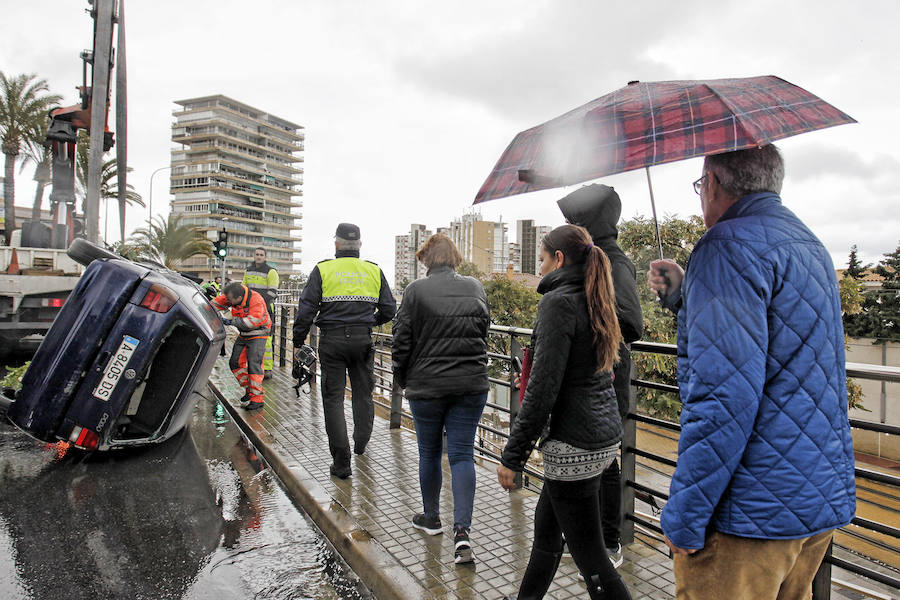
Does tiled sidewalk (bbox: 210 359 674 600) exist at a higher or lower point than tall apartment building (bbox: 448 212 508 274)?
lower

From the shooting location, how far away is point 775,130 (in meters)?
1.60

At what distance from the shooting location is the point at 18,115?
87.3 ft

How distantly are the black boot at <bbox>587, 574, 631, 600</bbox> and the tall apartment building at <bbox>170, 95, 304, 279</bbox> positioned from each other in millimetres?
100442

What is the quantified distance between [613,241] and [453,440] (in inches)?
61.2

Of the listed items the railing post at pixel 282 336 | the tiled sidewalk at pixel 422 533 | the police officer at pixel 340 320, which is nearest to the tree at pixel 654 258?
the railing post at pixel 282 336

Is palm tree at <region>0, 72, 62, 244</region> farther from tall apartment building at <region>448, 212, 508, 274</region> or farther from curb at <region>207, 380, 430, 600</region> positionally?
tall apartment building at <region>448, 212, 508, 274</region>

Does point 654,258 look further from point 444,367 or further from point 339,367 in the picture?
point 444,367

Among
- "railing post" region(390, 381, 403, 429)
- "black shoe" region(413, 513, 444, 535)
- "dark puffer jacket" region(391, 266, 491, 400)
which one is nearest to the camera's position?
"dark puffer jacket" region(391, 266, 491, 400)

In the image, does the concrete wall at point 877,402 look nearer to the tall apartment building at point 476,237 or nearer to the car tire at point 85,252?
the car tire at point 85,252

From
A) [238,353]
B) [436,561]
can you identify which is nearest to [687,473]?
[436,561]

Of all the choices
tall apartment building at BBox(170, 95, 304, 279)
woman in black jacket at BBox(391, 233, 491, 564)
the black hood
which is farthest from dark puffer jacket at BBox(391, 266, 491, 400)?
tall apartment building at BBox(170, 95, 304, 279)

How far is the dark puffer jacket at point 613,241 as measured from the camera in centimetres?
298

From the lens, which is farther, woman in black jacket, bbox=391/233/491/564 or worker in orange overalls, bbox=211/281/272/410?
worker in orange overalls, bbox=211/281/272/410

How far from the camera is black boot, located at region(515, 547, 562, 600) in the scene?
252 cm
